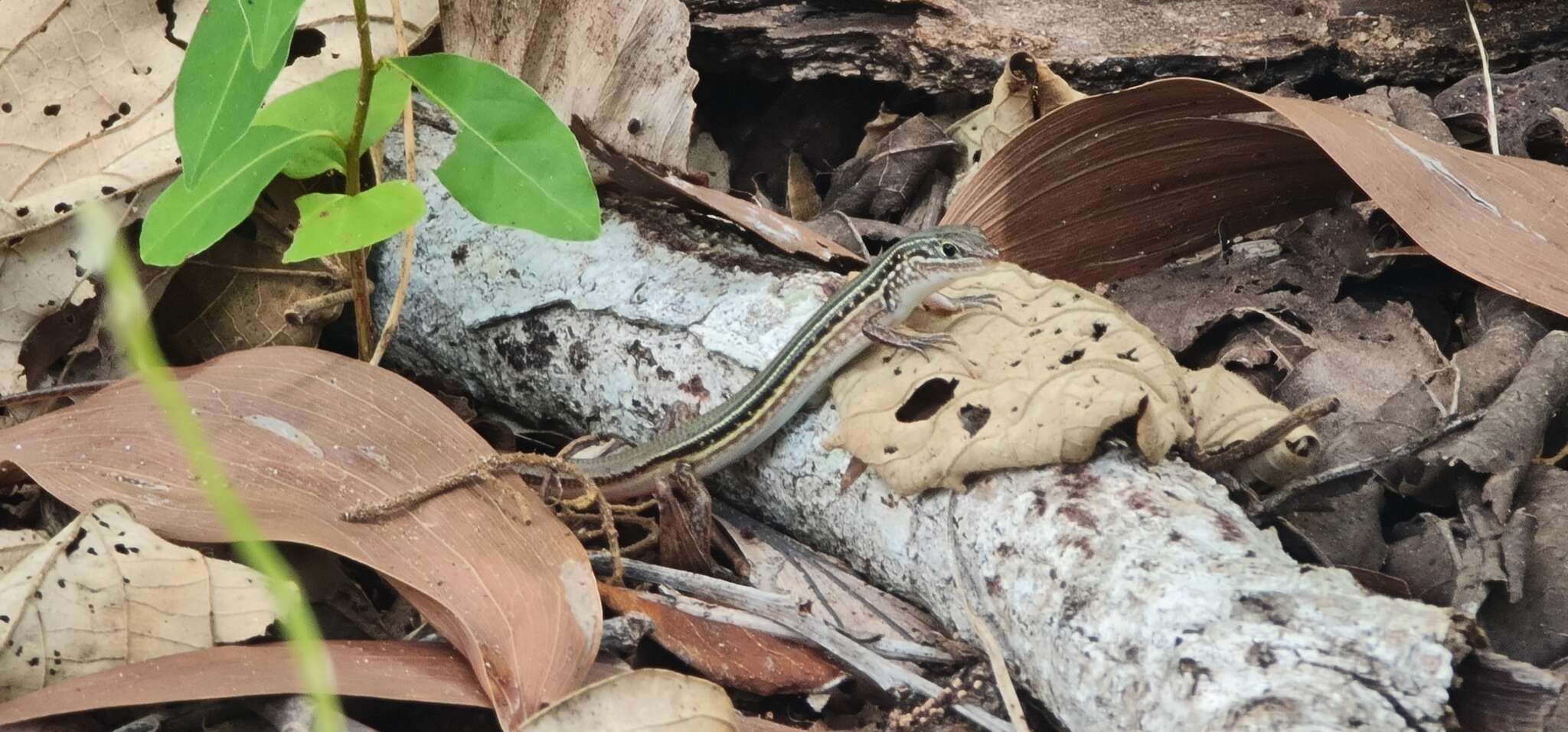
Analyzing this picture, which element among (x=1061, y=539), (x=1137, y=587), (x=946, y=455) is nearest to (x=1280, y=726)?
(x=1137, y=587)

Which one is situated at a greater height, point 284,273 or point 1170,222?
point 1170,222

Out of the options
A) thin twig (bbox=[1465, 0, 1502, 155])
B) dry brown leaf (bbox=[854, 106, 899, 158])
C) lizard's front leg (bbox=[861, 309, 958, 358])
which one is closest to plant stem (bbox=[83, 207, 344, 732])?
lizard's front leg (bbox=[861, 309, 958, 358])

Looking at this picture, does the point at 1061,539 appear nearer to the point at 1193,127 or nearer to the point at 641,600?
the point at 641,600

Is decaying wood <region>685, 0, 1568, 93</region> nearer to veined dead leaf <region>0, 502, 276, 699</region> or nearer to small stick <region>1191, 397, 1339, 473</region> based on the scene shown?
small stick <region>1191, 397, 1339, 473</region>

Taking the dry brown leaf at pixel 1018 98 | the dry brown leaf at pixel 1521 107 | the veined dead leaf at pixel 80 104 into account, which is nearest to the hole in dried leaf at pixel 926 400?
the dry brown leaf at pixel 1018 98

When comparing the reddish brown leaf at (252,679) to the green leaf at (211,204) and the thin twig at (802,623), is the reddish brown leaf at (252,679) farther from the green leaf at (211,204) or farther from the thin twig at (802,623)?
the green leaf at (211,204)

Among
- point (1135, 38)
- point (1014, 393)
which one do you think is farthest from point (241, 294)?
point (1135, 38)
